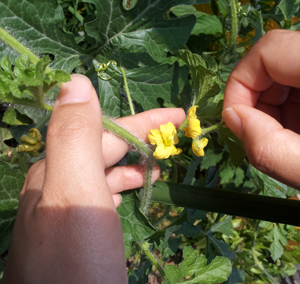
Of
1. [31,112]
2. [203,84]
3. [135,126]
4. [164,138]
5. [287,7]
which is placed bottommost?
[31,112]

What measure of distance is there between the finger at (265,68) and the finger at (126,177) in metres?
0.74

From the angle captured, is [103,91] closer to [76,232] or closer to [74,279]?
[76,232]

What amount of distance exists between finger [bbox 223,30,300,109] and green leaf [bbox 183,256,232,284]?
3.31 feet

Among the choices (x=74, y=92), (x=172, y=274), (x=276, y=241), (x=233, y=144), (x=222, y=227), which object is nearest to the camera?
(x=74, y=92)

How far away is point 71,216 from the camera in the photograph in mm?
1142

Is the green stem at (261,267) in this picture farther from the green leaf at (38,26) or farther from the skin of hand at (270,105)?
the green leaf at (38,26)

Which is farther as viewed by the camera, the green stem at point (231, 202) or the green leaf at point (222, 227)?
the green leaf at point (222, 227)

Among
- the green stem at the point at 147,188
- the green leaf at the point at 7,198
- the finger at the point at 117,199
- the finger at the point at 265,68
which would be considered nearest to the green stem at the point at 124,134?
the green stem at the point at 147,188

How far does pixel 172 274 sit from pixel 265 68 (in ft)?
4.52

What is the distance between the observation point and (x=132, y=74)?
2004 mm

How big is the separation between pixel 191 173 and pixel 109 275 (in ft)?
5.28

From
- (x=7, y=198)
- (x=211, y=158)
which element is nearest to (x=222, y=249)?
(x=211, y=158)

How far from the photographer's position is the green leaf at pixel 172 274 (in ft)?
5.06

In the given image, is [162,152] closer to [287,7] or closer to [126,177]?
[126,177]
